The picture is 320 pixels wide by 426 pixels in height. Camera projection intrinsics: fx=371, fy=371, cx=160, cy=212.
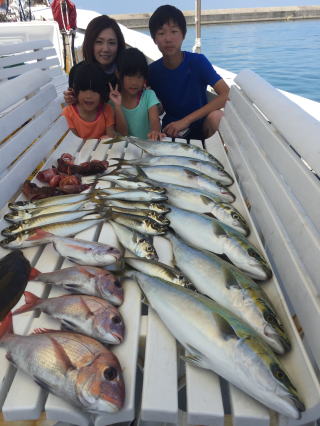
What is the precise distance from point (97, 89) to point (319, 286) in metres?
2.87

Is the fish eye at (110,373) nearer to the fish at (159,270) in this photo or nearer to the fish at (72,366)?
the fish at (72,366)

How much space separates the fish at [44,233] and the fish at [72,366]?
0.66 m

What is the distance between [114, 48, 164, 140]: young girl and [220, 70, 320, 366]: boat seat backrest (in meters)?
1.14

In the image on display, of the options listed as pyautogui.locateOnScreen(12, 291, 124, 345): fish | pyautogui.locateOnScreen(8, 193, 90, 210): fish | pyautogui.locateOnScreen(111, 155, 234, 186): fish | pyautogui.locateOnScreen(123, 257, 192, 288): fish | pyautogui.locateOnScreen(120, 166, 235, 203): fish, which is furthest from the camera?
pyautogui.locateOnScreen(111, 155, 234, 186): fish

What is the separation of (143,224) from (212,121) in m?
2.51

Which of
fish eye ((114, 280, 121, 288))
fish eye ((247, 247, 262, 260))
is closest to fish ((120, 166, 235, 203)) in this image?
fish eye ((247, 247, 262, 260))

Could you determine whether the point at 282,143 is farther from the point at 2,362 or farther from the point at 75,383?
the point at 2,362

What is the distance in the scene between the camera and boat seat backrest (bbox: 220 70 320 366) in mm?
1467

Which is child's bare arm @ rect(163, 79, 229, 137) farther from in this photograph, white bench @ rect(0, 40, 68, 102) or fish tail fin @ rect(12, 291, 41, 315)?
fish tail fin @ rect(12, 291, 41, 315)

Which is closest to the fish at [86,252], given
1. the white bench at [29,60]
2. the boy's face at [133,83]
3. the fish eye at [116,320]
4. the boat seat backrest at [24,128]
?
the fish eye at [116,320]

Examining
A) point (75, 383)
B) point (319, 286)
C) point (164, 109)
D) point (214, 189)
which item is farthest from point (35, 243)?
point (164, 109)

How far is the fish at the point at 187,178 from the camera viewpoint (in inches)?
101

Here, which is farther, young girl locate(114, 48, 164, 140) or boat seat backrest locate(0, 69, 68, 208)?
young girl locate(114, 48, 164, 140)

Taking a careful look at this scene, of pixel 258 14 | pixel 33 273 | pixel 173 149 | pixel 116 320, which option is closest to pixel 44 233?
pixel 33 273
